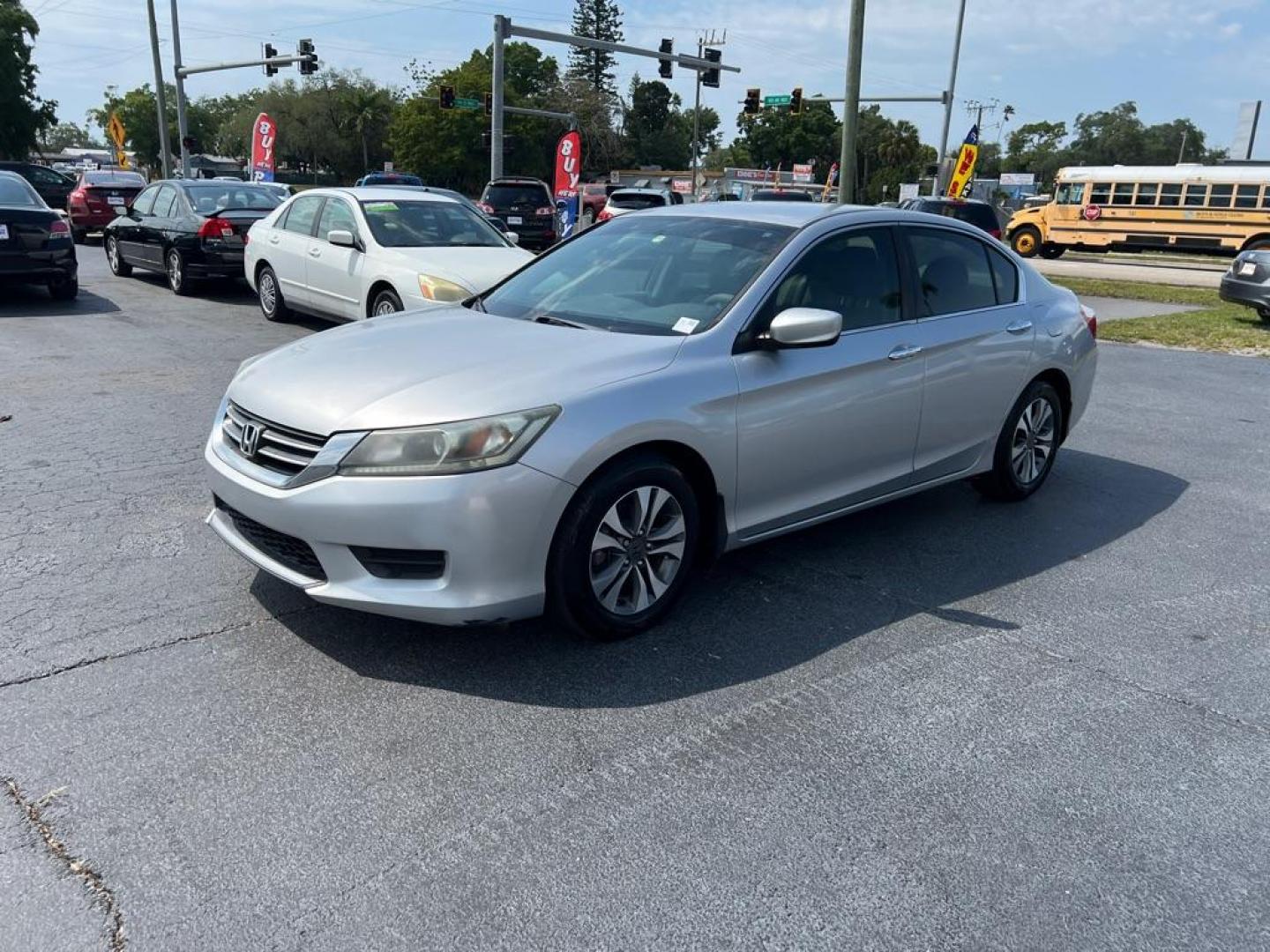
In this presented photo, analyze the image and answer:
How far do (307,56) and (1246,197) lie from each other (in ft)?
98.7

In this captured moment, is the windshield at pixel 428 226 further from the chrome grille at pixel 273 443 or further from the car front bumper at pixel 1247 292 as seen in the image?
the car front bumper at pixel 1247 292

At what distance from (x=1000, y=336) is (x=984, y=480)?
0.90 metres

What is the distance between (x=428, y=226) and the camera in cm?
1032

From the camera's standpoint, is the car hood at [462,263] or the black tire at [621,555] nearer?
the black tire at [621,555]

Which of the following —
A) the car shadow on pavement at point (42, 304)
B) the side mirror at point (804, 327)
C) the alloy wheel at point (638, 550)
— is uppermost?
the side mirror at point (804, 327)

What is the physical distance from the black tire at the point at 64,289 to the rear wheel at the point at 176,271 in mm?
1226

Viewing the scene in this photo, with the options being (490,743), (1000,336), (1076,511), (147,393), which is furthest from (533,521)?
(147,393)

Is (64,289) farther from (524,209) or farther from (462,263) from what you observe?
(524,209)

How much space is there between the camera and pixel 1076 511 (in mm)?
5812

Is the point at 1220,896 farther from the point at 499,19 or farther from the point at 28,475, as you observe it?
the point at 499,19

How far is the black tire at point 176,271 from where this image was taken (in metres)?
13.3

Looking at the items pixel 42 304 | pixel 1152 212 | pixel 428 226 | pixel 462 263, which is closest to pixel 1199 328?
pixel 462 263

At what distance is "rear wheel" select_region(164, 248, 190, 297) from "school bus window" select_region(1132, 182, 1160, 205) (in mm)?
29572

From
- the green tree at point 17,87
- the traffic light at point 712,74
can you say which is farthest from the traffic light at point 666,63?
the green tree at point 17,87
